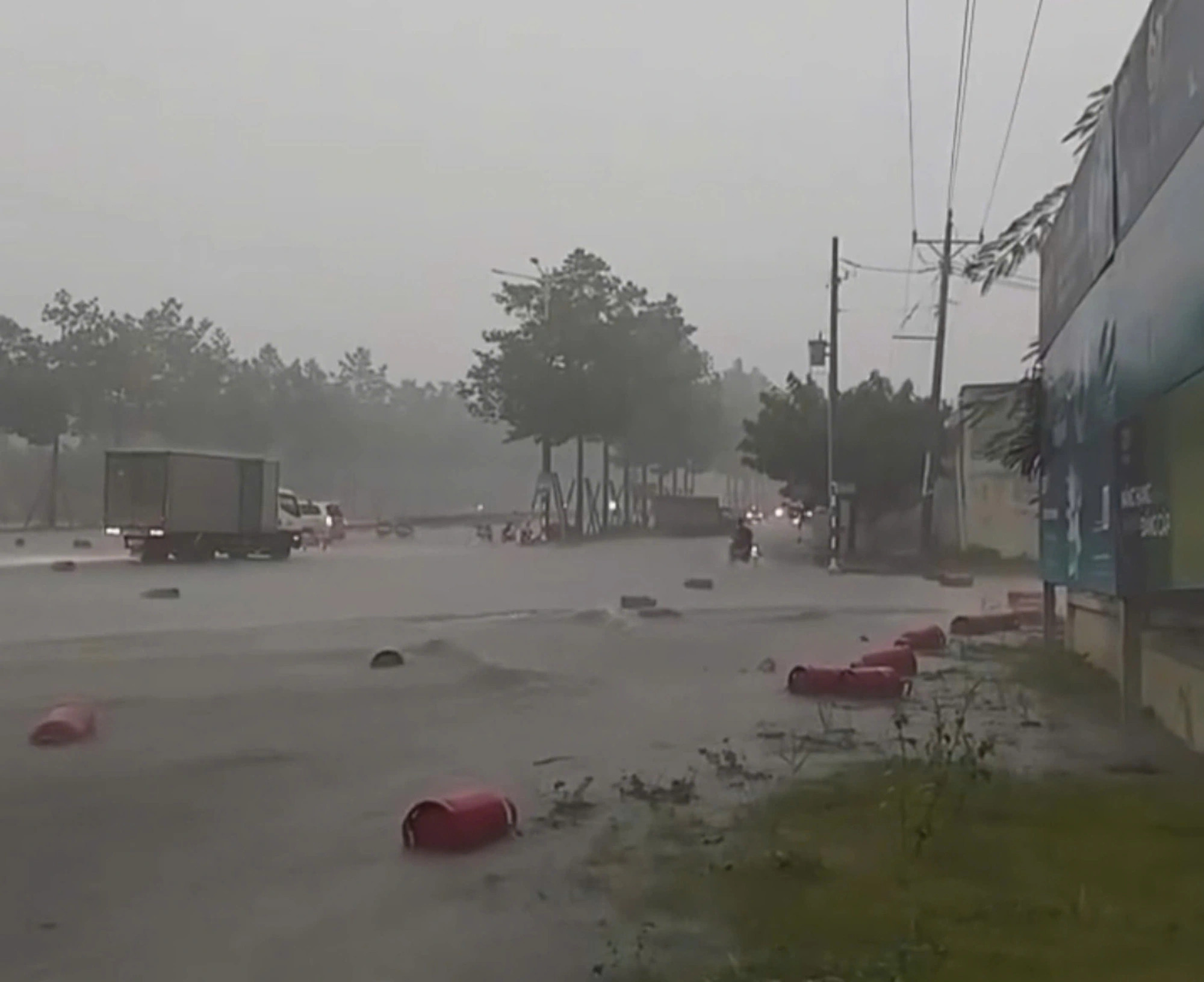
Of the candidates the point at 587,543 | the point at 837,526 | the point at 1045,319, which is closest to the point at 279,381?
the point at 587,543

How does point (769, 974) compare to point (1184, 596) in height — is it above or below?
below

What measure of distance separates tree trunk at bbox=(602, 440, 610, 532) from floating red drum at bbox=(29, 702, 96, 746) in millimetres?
69239

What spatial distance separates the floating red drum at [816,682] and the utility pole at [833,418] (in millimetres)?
25600

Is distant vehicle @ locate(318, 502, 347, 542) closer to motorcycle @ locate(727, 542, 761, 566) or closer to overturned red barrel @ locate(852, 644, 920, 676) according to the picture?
motorcycle @ locate(727, 542, 761, 566)

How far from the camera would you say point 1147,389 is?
9.53 metres

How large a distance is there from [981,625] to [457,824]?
15.4 m

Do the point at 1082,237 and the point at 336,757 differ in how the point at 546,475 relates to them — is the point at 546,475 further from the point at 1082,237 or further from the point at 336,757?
the point at 336,757

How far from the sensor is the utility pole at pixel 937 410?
44.3 meters

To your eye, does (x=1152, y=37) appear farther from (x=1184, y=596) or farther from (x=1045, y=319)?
(x=1045, y=319)

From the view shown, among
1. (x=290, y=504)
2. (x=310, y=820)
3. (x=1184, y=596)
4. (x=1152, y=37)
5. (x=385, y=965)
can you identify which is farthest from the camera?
(x=290, y=504)

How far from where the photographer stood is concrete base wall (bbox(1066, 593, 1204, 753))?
9406 mm

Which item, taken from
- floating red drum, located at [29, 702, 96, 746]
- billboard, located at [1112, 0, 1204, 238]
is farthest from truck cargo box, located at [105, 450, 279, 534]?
billboard, located at [1112, 0, 1204, 238]

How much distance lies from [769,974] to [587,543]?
59.3 metres

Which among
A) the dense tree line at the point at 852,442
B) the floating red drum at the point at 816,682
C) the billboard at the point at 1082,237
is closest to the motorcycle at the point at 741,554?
the dense tree line at the point at 852,442
